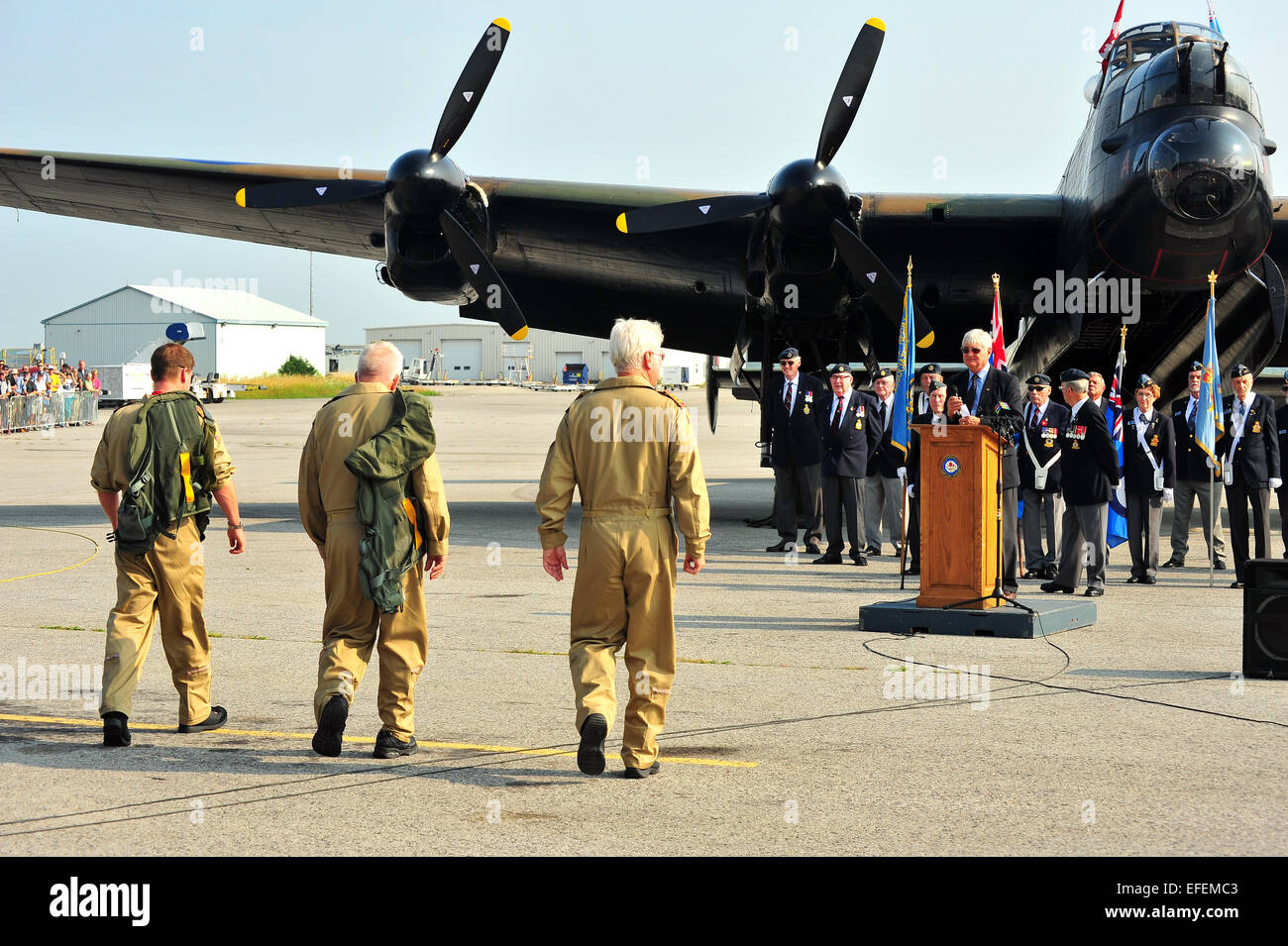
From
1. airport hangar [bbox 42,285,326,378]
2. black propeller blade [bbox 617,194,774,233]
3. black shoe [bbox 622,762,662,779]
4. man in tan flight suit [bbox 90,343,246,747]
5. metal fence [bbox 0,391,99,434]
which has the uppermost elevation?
airport hangar [bbox 42,285,326,378]

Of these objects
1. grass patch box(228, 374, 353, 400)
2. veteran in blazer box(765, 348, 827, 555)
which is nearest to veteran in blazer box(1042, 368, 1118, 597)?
veteran in blazer box(765, 348, 827, 555)

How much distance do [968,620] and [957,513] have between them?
0.79 m

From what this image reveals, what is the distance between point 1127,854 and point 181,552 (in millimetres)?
4421

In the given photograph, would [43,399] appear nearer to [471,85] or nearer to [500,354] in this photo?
[471,85]

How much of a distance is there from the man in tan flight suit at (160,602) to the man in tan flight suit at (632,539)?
1.92 metres

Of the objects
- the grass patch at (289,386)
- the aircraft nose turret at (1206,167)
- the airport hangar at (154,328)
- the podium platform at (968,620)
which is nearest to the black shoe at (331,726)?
the podium platform at (968,620)

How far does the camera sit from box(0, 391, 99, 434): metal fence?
1497 inches

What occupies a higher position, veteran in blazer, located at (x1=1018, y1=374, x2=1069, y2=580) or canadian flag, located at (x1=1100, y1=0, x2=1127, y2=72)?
canadian flag, located at (x1=1100, y1=0, x2=1127, y2=72)

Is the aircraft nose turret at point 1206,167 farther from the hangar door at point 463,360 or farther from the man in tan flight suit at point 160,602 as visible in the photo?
the hangar door at point 463,360

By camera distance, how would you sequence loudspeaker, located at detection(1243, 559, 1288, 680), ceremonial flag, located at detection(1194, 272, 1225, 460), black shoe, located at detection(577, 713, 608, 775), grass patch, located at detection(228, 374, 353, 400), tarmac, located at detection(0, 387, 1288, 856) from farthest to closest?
grass patch, located at detection(228, 374, 353, 400), ceremonial flag, located at detection(1194, 272, 1225, 460), loudspeaker, located at detection(1243, 559, 1288, 680), black shoe, located at detection(577, 713, 608, 775), tarmac, located at detection(0, 387, 1288, 856)

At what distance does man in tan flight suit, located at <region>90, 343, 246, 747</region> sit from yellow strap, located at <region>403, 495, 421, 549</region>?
1012mm

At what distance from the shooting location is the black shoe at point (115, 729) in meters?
5.83

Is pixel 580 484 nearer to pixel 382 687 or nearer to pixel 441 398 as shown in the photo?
pixel 382 687

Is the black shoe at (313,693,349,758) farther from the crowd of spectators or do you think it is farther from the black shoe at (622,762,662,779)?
the crowd of spectators
